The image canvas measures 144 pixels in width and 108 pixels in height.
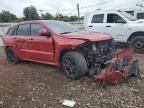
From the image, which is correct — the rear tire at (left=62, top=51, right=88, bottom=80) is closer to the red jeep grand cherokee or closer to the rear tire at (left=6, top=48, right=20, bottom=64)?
the red jeep grand cherokee

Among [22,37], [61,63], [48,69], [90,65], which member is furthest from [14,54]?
[90,65]

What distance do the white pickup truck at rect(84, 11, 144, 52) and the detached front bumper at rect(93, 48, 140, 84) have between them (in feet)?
12.1

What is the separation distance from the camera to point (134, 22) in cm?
1027

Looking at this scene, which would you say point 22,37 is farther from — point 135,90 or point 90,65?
point 135,90

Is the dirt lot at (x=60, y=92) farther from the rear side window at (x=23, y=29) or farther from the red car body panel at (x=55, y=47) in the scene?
the rear side window at (x=23, y=29)

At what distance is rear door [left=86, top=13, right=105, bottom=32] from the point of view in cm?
1156

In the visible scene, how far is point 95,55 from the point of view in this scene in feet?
20.4

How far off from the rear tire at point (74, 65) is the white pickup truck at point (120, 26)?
446 centimetres

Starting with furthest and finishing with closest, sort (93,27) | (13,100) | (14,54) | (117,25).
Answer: (93,27) → (117,25) → (14,54) → (13,100)

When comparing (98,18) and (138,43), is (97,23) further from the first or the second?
(138,43)

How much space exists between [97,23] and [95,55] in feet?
19.1

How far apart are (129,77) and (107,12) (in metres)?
5.89

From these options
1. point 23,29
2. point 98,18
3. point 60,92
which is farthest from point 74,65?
point 98,18

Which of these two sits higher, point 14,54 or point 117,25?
point 117,25
